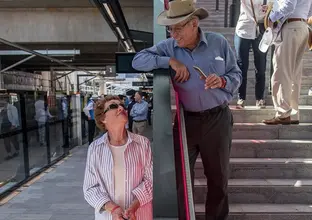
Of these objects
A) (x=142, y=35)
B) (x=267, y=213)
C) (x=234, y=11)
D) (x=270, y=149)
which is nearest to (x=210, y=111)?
(x=267, y=213)

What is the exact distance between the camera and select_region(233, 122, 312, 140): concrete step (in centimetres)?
395

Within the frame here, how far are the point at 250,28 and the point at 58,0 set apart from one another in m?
7.08

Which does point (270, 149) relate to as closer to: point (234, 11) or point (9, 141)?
point (234, 11)

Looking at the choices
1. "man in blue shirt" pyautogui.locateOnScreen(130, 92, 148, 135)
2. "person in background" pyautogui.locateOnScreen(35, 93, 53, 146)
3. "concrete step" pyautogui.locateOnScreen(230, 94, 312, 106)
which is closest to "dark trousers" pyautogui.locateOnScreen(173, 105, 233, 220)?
"concrete step" pyautogui.locateOnScreen(230, 94, 312, 106)

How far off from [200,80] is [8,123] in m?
5.71

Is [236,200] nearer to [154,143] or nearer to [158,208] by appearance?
[158,208]

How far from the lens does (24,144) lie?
7.15 metres

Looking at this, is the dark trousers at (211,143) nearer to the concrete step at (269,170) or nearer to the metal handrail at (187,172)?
the metal handrail at (187,172)

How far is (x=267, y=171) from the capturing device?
3545 millimetres

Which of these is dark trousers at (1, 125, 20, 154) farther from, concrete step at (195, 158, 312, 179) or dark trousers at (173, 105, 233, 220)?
dark trousers at (173, 105, 233, 220)

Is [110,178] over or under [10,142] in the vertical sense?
over

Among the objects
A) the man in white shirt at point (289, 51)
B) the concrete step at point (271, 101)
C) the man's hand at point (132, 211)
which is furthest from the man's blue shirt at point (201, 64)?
the concrete step at point (271, 101)

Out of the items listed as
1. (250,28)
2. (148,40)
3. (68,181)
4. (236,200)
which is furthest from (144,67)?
(148,40)

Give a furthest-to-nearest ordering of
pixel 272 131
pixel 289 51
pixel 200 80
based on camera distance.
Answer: pixel 272 131
pixel 289 51
pixel 200 80
